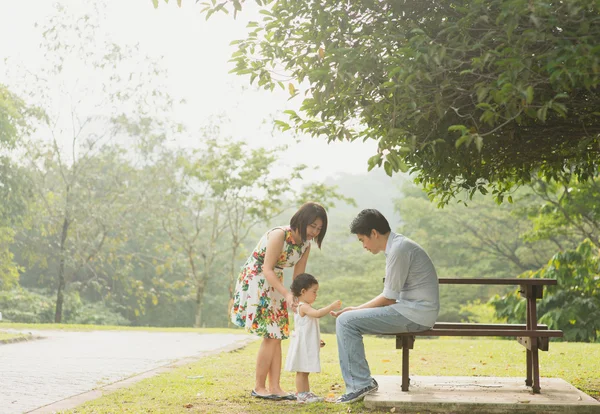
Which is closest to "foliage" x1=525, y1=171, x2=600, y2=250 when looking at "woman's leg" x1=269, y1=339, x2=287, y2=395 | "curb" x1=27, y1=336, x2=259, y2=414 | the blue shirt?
"curb" x1=27, y1=336, x2=259, y2=414

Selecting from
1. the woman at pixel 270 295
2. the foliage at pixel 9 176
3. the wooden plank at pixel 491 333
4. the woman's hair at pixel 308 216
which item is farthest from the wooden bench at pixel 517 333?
the foliage at pixel 9 176

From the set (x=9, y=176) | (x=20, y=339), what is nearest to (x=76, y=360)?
(x=20, y=339)

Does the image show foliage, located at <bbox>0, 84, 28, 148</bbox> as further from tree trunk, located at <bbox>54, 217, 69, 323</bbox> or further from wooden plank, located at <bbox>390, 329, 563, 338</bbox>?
wooden plank, located at <bbox>390, 329, 563, 338</bbox>

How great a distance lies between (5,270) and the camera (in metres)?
26.2

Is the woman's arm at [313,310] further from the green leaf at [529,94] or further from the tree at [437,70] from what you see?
the green leaf at [529,94]

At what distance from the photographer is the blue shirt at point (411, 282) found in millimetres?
5785

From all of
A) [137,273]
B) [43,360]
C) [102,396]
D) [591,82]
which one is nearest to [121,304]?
[137,273]

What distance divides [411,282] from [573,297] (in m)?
14.5

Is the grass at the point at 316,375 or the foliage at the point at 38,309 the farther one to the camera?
the foliage at the point at 38,309

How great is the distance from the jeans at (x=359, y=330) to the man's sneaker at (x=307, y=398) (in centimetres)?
30

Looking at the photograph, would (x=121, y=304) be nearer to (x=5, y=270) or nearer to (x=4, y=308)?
(x=4, y=308)

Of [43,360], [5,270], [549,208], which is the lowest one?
[43,360]

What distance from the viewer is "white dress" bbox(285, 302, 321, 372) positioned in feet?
19.9

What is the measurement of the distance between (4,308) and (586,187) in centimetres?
2562
